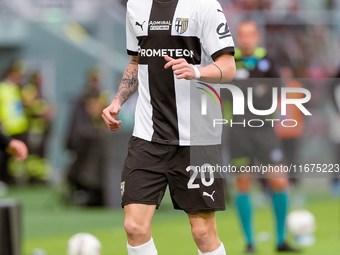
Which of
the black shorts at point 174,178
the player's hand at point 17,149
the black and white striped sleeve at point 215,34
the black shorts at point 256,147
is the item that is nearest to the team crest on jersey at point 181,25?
the black and white striped sleeve at point 215,34

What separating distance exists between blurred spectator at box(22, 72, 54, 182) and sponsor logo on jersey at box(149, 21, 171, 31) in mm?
10638

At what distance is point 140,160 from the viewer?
173 inches

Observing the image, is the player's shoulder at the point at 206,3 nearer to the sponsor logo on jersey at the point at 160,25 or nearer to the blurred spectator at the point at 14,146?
the sponsor logo on jersey at the point at 160,25

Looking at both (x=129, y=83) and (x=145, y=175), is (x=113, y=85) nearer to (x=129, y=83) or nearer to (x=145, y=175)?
(x=129, y=83)

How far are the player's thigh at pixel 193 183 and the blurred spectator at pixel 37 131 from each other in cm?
1070

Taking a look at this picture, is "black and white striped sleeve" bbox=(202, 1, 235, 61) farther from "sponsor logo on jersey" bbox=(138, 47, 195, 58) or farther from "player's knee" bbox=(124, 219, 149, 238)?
"player's knee" bbox=(124, 219, 149, 238)

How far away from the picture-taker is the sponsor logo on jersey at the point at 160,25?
438 centimetres

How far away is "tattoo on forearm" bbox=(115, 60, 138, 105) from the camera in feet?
15.4

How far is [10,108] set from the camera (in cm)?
1435

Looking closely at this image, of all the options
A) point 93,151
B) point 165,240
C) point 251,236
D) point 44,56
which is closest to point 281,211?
point 251,236

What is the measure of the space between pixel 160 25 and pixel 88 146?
7.71 m

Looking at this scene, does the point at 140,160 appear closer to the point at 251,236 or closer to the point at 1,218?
the point at 1,218

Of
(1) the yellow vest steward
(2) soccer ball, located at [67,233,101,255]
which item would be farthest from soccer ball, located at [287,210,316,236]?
(1) the yellow vest steward

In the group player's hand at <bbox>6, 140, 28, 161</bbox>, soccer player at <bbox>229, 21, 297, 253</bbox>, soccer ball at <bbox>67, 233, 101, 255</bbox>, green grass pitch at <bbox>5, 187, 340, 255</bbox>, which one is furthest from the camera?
green grass pitch at <bbox>5, 187, 340, 255</bbox>
